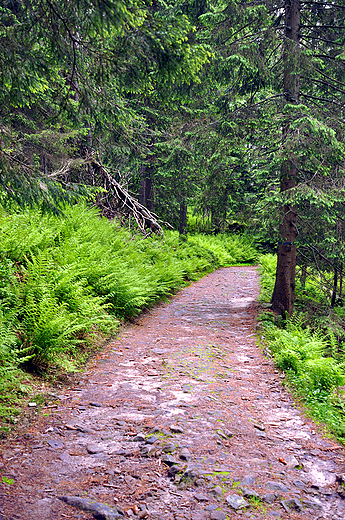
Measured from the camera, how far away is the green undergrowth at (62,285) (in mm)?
4590

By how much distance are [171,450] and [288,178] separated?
24.0 ft

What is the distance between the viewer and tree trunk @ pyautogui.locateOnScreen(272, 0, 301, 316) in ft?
27.4

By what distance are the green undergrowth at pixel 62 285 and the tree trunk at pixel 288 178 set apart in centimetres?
333

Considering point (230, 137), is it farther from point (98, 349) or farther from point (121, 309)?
point (98, 349)

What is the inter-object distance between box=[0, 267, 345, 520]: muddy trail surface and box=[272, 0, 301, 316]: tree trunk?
3.70 meters

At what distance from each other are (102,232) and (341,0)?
8176mm

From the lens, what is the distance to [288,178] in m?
8.89

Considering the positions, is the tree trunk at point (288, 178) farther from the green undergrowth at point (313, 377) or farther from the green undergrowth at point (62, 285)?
the green undergrowth at point (62, 285)

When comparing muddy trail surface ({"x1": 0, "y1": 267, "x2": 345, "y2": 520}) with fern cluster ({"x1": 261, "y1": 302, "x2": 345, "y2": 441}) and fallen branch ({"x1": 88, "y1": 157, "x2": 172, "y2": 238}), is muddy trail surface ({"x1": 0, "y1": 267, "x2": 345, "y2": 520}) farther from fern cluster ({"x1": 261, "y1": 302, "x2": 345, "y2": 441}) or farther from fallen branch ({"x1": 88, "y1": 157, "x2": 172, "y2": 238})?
fallen branch ({"x1": 88, "y1": 157, "x2": 172, "y2": 238})

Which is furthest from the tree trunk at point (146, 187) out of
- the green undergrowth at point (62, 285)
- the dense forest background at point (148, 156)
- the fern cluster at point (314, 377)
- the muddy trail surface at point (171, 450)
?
the muddy trail surface at point (171, 450)

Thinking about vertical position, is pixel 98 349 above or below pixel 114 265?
below

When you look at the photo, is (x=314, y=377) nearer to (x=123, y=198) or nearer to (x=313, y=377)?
(x=313, y=377)

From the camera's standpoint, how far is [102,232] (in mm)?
9906

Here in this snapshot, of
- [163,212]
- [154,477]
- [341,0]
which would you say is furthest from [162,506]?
[163,212]
